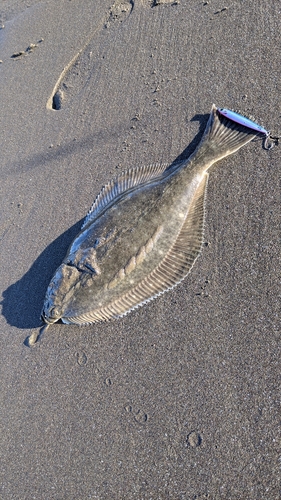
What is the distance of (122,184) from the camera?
12.0 feet

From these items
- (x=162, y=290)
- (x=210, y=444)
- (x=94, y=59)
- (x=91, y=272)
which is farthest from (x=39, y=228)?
(x=210, y=444)

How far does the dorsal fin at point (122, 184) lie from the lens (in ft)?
11.7

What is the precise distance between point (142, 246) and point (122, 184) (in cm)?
86

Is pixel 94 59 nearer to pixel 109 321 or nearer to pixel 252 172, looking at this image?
pixel 252 172

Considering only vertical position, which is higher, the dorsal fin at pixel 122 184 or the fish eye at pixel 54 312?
the dorsal fin at pixel 122 184

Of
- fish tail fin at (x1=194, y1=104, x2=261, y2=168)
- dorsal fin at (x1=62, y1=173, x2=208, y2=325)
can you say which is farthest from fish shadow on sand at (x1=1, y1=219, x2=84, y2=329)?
fish tail fin at (x1=194, y1=104, x2=261, y2=168)

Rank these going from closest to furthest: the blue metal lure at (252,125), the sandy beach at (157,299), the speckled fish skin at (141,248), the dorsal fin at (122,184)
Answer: the sandy beach at (157,299) → the speckled fish skin at (141,248) → the blue metal lure at (252,125) → the dorsal fin at (122,184)

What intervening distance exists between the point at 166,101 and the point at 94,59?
1422 millimetres

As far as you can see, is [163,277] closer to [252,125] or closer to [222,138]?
[222,138]

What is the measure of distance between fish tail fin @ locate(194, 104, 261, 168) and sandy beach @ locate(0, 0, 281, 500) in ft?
0.47

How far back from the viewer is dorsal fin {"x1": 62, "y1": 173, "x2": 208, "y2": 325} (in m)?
3.21

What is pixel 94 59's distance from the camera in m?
4.47

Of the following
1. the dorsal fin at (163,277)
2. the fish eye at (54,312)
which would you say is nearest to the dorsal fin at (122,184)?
the dorsal fin at (163,277)

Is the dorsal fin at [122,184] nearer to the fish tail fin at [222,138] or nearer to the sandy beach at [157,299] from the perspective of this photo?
the sandy beach at [157,299]
